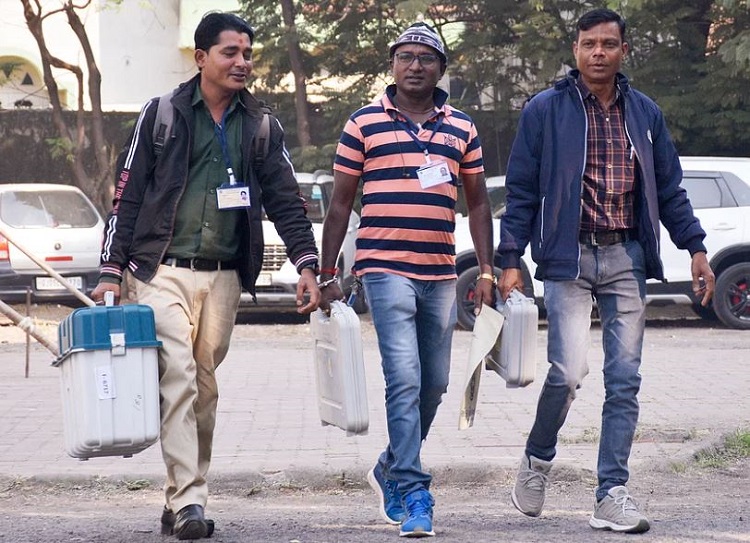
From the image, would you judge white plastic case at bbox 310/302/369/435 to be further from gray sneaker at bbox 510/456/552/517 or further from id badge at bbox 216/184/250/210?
gray sneaker at bbox 510/456/552/517

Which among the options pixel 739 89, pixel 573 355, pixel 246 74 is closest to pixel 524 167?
pixel 573 355

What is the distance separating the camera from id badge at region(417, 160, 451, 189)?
554 centimetres

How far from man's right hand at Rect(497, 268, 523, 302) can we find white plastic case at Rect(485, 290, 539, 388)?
7 centimetres

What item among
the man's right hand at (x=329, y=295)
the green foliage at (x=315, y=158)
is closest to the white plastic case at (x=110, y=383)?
the man's right hand at (x=329, y=295)

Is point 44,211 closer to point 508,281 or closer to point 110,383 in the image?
point 508,281

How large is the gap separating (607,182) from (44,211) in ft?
43.0

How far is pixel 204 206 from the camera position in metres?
5.41

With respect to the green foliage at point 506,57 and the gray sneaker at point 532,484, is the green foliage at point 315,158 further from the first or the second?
the gray sneaker at point 532,484

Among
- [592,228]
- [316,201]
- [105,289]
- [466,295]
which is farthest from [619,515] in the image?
[316,201]

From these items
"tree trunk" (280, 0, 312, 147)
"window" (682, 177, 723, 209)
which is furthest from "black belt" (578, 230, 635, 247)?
"tree trunk" (280, 0, 312, 147)

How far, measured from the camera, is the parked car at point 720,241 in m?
15.4

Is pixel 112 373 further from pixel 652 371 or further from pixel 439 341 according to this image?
pixel 652 371

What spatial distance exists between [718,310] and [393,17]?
707 cm

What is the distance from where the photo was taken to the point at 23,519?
605 centimetres
